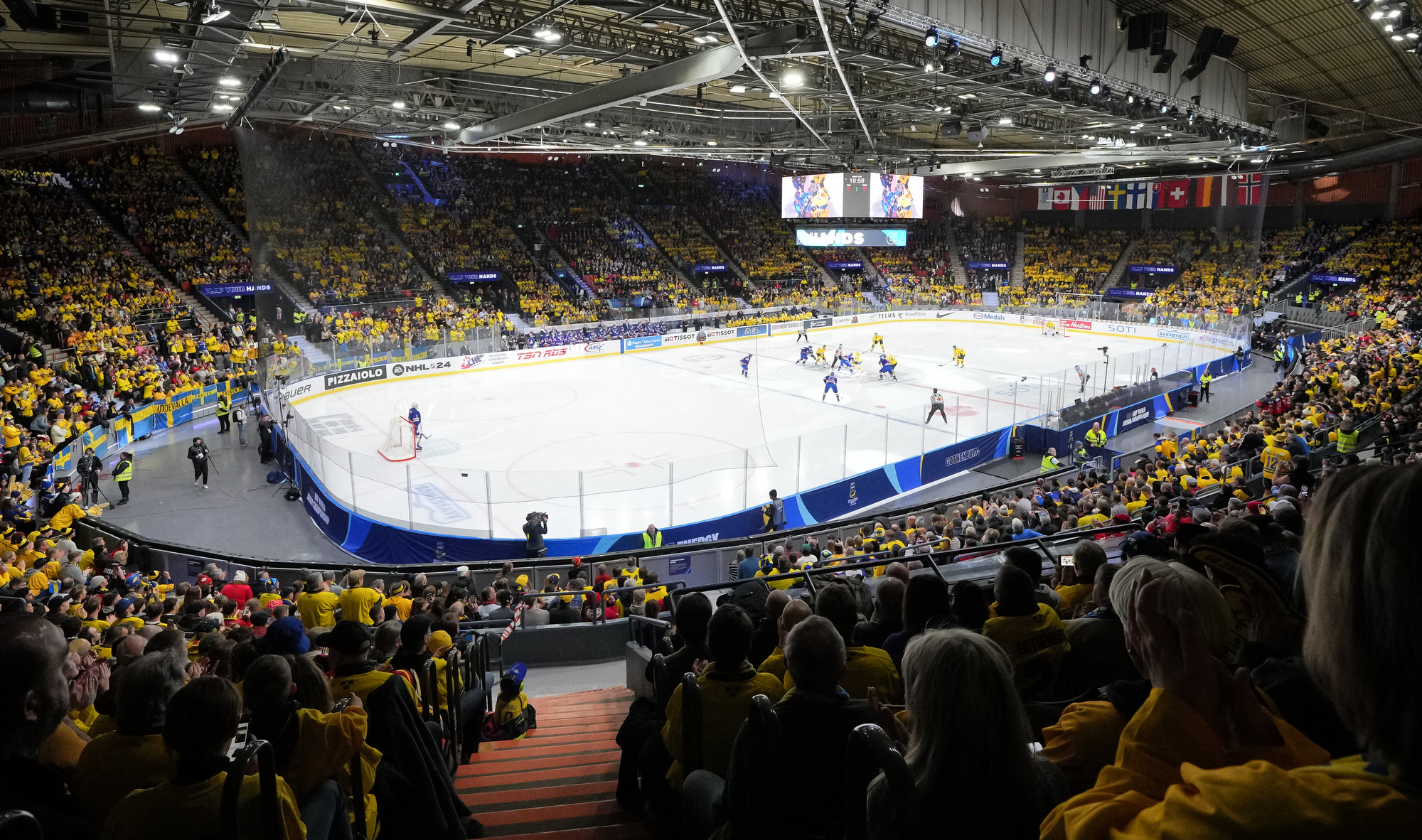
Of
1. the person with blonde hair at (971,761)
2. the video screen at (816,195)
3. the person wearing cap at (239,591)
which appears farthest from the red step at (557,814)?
the video screen at (816,195)

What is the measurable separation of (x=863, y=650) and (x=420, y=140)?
117ft

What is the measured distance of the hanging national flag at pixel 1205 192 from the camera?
140 ft

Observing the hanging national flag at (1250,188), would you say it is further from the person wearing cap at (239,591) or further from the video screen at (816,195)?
the person wearing cap at (239,591)

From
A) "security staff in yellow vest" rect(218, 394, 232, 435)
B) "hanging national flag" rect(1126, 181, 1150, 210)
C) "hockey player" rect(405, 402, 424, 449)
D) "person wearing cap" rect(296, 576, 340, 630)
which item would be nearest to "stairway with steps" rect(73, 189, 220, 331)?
"security staff in yellow vest" rect(218, 394, 232, 435)

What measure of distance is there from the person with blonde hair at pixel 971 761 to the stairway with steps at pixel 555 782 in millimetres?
2285

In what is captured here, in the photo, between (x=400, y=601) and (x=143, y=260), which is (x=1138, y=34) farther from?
(x=143, y=260)

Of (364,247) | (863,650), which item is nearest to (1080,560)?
(863,650)

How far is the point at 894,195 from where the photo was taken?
29.2 metres

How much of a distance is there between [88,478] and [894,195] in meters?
24.1

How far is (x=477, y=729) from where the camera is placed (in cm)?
589

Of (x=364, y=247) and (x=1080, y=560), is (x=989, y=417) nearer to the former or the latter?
(x=1080, y=560)

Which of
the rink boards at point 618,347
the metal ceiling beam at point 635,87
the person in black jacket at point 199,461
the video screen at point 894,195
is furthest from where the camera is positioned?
the rink boards at point 618,347

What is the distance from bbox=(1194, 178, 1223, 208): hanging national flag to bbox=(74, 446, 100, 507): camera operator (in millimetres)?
46723

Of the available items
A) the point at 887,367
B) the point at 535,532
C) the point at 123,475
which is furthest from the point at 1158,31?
the point at 123,475
